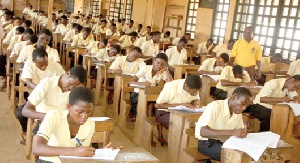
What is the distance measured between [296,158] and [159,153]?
1666 mm

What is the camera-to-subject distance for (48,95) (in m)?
3.69

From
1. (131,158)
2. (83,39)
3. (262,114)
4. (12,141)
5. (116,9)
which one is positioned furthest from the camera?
(116,9)

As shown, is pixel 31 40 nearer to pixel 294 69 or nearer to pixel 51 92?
pixel 51 92

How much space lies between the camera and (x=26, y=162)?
4336 millimetres

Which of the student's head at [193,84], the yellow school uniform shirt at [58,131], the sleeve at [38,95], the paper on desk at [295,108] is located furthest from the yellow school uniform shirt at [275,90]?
the yellow school uniform shirt at [58,131]

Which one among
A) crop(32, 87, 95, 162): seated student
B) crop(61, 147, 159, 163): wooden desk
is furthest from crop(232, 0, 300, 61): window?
crop(32, 87, 95, 162): seated student

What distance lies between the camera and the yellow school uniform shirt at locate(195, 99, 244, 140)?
3.55 meters

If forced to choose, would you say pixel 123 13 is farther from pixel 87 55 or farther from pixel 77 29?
pixel 87 55

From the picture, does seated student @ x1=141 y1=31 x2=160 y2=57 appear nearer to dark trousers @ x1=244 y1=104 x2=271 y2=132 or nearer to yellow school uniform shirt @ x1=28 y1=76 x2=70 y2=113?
dark trousers @ x1=244 y1=104 x2=271 y2=132

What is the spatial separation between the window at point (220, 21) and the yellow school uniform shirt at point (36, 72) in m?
8.22

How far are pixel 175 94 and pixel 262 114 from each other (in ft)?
4.96

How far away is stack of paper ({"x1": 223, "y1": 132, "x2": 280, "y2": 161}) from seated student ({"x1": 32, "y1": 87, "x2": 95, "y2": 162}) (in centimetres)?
108

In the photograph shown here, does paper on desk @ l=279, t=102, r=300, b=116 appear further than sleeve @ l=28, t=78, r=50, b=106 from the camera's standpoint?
Yes

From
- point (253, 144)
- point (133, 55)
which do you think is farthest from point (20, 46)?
point (253, 144)
